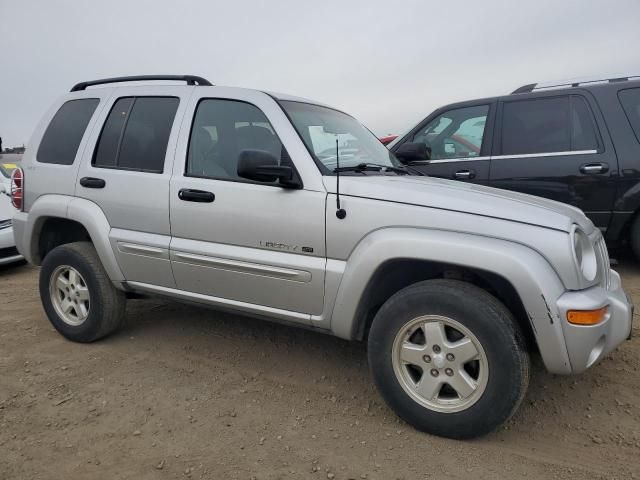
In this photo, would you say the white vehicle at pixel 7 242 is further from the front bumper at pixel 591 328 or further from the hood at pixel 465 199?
the front bumper at pixel 591 328

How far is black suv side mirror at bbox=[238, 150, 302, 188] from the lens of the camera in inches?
106

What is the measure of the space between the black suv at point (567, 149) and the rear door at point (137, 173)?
7.34 ft

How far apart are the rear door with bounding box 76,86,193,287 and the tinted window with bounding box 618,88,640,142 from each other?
4028mm

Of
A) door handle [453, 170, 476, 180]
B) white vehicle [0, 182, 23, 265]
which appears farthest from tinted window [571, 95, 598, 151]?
white vehicle [0, 182, 23, 265]

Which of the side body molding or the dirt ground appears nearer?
the dirt ground

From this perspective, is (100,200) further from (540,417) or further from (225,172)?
(540,417)

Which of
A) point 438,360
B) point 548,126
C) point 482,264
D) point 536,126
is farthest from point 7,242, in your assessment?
point 548,126

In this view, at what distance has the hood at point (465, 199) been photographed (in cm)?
241

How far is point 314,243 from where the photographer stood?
2.76 meters

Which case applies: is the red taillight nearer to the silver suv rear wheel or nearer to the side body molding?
the side body molding

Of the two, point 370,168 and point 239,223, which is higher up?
point 370,168

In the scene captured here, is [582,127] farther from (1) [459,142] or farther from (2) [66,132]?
(2) [66,132]

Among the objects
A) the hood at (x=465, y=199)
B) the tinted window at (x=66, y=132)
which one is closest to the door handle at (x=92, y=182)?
the tinted window at (x=66, y=132)

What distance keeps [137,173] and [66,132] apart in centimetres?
89
